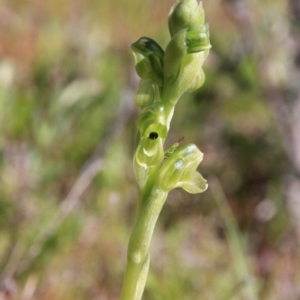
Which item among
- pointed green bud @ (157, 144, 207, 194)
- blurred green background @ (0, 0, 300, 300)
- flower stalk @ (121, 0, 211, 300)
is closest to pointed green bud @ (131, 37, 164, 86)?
flower stalk @ (121, 0, 211, 300)

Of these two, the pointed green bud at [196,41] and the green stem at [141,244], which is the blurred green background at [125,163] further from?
the pointed green bud at [196,41]

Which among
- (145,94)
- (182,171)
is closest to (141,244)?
(182,171)

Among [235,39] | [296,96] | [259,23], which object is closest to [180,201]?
[296,96]

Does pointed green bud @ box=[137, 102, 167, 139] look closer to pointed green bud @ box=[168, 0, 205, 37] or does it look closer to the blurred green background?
pointed green bud @ box=[168, 0, 205, 37]

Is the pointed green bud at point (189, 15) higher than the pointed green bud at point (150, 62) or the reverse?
higher

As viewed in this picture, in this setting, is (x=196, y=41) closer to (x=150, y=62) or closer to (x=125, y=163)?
(x=150, y=62)

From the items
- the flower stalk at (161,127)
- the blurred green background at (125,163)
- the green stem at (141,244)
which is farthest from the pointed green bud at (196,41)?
the blurred green background at (125,163)
